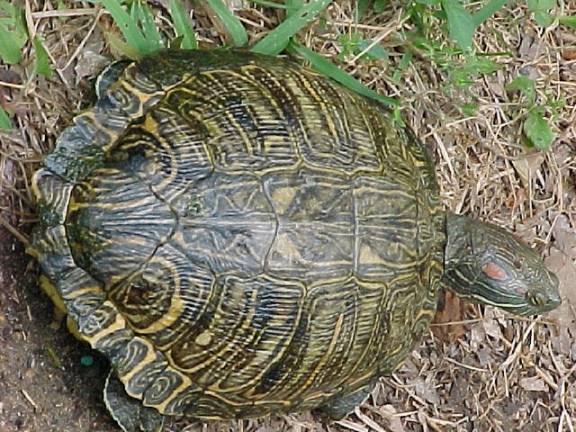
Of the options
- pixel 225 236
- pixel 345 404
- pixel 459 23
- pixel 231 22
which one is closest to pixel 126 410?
pixel 225 236

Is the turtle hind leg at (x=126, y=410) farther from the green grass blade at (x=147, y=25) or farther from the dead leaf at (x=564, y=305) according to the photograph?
the dead leaf at (x=564, y=305)

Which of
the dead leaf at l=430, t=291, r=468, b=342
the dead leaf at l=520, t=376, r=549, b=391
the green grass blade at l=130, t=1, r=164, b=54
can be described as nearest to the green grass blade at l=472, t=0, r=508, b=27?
the dead leaf at l=430, t=291, r=468, b=342

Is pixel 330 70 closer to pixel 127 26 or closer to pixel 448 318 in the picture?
pixel 127 26

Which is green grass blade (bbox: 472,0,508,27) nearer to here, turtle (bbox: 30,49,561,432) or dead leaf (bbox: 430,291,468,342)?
turtle (bbox: 30,49,561,432)

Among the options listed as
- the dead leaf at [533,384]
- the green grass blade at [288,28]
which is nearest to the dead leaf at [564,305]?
the dead leaf at [533,384]

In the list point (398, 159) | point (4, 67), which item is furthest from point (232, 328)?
point (4, 67)

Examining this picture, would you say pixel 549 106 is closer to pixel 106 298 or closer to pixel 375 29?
pixel 375 29
